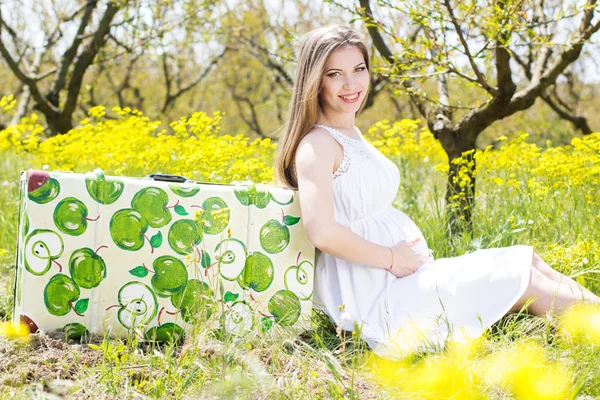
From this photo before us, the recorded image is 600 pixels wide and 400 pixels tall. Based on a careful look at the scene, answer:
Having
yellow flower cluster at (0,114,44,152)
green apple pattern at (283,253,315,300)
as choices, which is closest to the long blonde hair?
green apple pattern at (283,253,315,300)

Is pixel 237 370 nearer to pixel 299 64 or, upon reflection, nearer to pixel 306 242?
pixel 306 242

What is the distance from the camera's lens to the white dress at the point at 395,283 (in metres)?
2.09

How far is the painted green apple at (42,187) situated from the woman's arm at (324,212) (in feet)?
2.57

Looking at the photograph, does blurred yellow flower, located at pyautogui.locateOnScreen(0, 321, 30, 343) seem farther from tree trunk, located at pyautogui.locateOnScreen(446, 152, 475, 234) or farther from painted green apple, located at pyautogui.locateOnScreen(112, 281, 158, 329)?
tree trunk, located at pyautogui.locateOnScreen(446, 152, 475, 234)

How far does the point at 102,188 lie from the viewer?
2.06 meters

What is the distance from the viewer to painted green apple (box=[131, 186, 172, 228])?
82.1 inches

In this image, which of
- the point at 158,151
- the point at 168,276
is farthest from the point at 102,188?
the point at 158,151

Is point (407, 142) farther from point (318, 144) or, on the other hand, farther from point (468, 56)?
point (318, 144)

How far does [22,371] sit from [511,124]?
928 cm

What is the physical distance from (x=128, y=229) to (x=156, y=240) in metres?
0.10

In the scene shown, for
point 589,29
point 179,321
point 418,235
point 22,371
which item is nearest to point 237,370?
point 179,321

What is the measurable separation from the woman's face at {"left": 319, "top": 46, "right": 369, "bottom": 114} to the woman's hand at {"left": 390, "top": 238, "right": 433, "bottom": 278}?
53 cm

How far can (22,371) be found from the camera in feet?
6.00

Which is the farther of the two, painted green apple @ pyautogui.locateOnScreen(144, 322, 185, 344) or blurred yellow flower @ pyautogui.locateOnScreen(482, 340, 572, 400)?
painted green apple @ pyautogui.locateOnScreen(144, 322, 185, 344)
